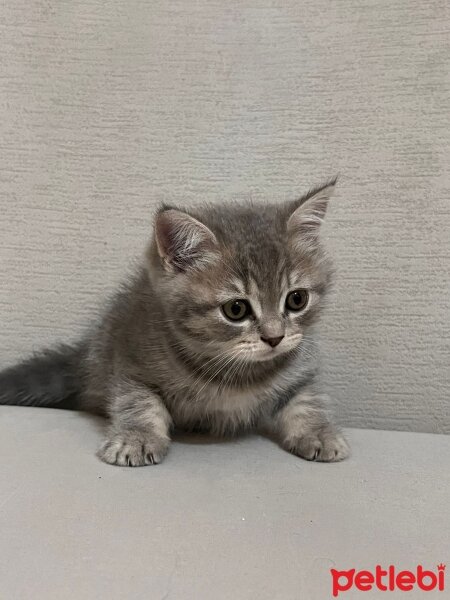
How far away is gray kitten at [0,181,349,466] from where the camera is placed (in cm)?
94

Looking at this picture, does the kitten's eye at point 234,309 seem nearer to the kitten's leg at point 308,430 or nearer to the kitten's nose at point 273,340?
the kitten's nose at point 273,340

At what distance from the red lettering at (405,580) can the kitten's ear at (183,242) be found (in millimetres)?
536

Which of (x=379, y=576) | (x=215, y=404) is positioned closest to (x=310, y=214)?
(x=215, y=404)

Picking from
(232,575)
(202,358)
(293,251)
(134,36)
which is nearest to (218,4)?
(134,36)

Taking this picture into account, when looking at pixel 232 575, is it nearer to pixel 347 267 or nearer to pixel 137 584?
pixel 137 584

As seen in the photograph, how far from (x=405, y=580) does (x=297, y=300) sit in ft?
1.57

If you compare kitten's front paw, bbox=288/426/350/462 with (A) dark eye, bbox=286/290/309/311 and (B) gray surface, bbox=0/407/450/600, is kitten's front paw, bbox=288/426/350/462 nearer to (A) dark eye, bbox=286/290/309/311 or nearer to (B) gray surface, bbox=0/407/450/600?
(B) gray surface, bbox=0/407/450/600

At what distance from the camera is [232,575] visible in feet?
2.09

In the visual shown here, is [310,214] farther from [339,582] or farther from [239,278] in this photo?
[339,582]

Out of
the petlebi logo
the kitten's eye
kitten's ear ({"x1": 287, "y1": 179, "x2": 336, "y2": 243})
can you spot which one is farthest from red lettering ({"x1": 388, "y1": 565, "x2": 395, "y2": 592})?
kitten's ear ({"x1": 287, "y1": 179, "x2": 336, "y2": 243})

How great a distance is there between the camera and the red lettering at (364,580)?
623 millimetres

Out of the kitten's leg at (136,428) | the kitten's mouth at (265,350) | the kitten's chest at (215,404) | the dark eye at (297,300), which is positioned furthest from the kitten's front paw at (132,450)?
the dark eye at (297,300)

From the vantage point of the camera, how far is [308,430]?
104 cm

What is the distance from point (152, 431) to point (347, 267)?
22.0 inches
